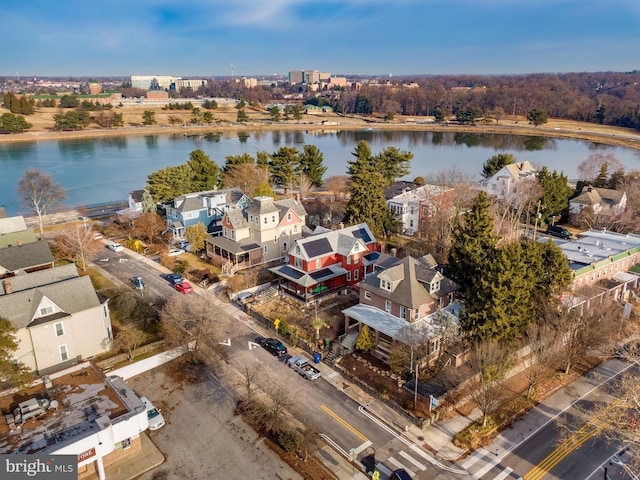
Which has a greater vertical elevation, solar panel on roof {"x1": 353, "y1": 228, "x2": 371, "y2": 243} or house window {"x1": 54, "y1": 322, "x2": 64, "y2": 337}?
solar panel on roof {"x1": 353, "y1": 228, "x2": 371, "y2": 243}

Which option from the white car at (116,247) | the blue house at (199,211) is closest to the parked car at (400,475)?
the blue house at (199,211)

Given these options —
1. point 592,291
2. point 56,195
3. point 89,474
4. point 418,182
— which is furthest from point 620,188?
point 56,195

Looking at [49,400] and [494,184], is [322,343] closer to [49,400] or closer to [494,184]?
[49,400]

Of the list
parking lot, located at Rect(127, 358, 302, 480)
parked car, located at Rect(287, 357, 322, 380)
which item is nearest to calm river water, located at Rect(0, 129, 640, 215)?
parked car, located at Rect(287, 357, 322, 380)

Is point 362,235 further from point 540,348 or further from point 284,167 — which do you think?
point 284,167

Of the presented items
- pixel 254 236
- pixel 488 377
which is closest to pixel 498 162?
pixel 254 236

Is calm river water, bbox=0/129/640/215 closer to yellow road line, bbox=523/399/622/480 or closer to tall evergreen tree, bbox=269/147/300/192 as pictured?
tall evergreen tree, bbox=269/147/300/192

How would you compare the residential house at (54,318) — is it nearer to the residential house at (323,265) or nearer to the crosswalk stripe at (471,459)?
the residential house at (323,265)

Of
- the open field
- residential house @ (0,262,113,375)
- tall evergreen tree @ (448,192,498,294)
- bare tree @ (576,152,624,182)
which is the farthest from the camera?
the open field
